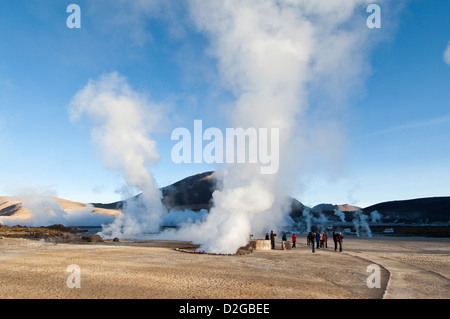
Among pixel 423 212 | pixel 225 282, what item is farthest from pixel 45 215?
pixel 423 212

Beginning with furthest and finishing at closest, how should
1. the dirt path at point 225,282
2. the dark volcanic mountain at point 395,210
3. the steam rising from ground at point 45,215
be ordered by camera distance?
the dark volcanic mountain at point 395,210 → the steam rising from ground at point 45,215 → the dirt path at point 225,282

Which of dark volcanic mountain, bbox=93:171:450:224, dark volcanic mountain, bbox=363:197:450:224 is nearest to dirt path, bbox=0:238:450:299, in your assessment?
dark volcanic mountain, bbox=93:171:450:224

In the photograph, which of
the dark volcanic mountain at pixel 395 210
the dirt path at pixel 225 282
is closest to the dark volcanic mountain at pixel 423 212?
the dark volcanic mountain at pixel 395 210

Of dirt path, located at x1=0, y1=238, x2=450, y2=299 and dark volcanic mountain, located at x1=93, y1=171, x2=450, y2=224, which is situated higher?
dirt path, located at x1=0, y1=238, x2=450, y2=299

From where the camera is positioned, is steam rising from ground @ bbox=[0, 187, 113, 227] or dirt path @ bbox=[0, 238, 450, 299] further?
steam rising from ground @ bbox=[0, 187, 113, 227]

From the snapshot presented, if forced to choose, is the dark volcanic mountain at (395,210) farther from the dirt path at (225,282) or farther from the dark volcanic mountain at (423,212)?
the dirt path at (225,282)

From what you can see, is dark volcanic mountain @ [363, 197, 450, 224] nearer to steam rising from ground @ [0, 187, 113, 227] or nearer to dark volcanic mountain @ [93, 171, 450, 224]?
dark volcanic mountain @ [93, 171, 450, 224]

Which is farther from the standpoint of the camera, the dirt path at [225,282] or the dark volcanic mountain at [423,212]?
the dark volcanic mountain at [423,212]

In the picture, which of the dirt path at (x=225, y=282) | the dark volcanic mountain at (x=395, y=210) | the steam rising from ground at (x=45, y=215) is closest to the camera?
the dirt path at (x=225, y=282)

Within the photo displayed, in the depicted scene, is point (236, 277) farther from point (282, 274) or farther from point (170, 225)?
point (170, 225)

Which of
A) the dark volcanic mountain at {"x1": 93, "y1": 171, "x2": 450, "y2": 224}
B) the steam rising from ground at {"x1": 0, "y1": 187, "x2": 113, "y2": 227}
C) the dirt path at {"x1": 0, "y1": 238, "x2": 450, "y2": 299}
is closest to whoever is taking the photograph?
the dirt path at {"x1": 0, "y1": 238, "x2": 450, "y2": 299}

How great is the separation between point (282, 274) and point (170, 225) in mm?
98078
